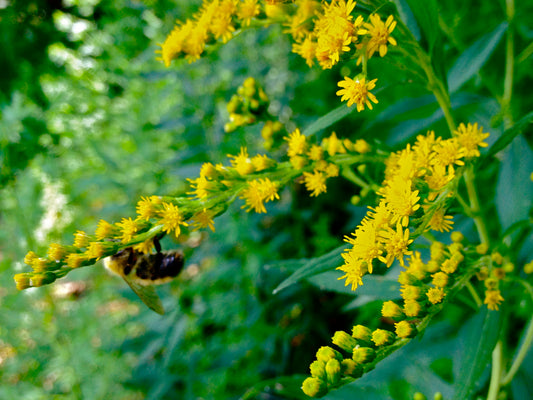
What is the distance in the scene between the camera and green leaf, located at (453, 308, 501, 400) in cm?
122

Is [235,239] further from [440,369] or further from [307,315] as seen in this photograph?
[440,369]

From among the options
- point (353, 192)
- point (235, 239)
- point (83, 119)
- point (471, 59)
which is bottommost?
point (353, 192)

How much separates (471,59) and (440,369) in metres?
1.91

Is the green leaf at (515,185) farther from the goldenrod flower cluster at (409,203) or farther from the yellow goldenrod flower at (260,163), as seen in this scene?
the yellow goldenrod flower at (260,163)

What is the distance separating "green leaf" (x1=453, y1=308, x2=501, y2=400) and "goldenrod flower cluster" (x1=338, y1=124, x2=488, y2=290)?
346 mm

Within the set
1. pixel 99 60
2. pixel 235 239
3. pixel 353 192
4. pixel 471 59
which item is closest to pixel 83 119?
pixel 99 60

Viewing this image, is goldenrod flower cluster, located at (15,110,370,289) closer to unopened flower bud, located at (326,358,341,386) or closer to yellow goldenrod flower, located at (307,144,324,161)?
yellow goldenrod flower, located at (307,144,324,161)

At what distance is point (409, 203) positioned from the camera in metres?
1.17

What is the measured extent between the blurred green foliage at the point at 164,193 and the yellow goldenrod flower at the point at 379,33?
3.87ft

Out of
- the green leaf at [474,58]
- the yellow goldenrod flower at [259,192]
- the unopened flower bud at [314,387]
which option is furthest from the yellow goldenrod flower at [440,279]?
the green leaf at [474,58]

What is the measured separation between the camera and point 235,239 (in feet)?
9.04

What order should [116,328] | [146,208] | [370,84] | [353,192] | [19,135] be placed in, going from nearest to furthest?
[370,84], [146,208], [19,135], [116,328], [353,192]

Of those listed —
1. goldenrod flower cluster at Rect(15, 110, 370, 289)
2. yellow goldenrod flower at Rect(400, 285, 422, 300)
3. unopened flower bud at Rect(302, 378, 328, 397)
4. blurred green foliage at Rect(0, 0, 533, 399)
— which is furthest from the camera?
blurred green foliage at Rect(0, 0, 533, 399)

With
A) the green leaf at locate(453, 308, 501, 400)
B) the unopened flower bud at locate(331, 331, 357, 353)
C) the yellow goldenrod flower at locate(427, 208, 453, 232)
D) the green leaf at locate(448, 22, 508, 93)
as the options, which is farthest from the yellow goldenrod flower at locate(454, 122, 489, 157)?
the unopened flower bud at locate(331, 331, 357, 353)
